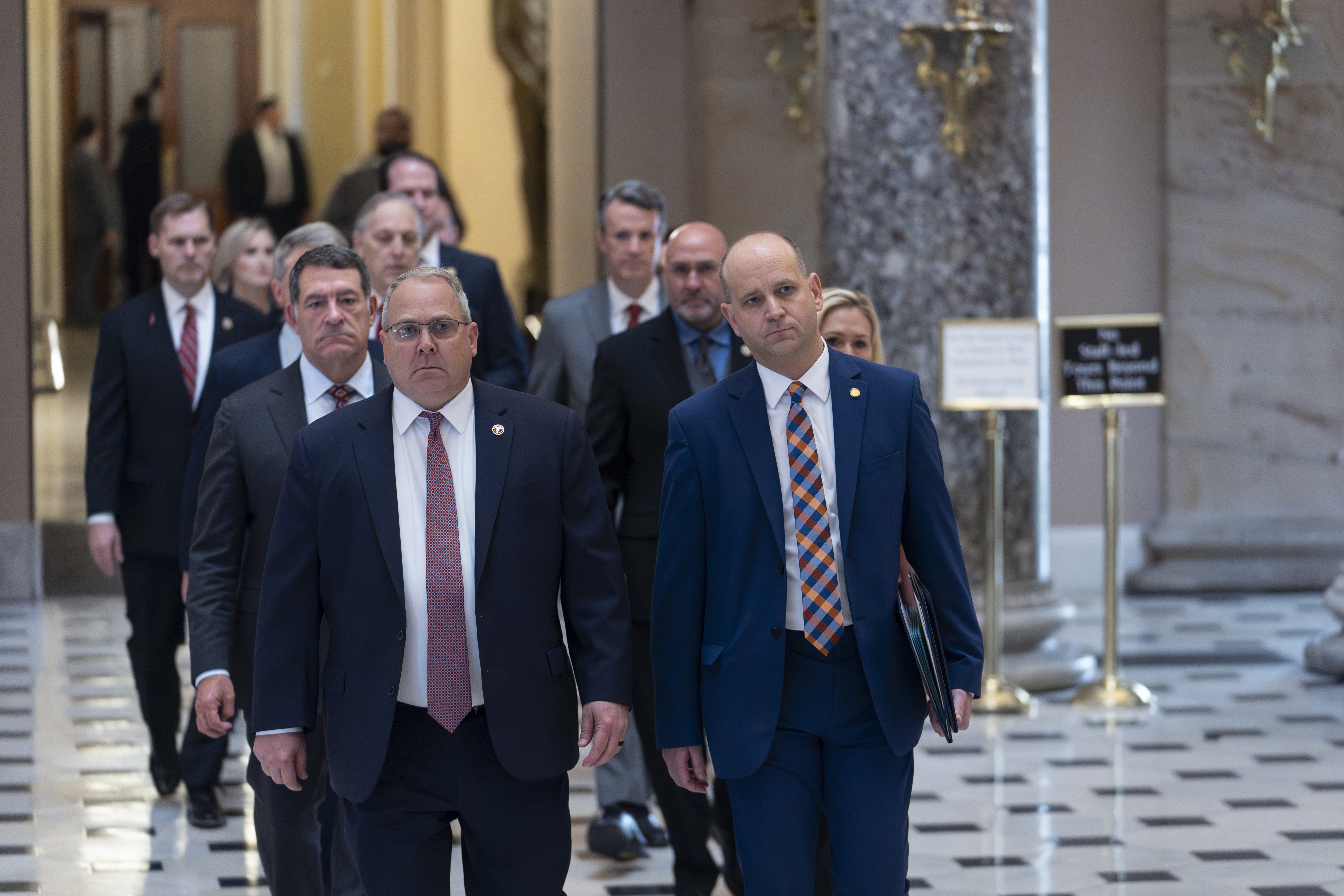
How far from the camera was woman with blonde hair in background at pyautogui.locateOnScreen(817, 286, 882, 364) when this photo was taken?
466 centimetres

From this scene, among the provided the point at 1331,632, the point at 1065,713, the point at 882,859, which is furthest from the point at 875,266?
the point at 882,859

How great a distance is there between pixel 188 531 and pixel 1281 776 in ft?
13.5

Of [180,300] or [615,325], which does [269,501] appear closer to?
[615,325]

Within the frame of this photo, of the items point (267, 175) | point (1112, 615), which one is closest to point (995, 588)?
point (1112, 615)

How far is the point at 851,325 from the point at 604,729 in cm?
157

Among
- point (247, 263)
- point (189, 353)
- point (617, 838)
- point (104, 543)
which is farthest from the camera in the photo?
point (247, 263)

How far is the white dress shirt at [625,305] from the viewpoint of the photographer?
19.2 feet

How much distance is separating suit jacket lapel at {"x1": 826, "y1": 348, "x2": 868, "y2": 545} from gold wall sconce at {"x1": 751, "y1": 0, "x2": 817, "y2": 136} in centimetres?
770

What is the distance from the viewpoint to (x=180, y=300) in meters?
6.34

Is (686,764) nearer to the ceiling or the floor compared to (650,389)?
nearer to the floor

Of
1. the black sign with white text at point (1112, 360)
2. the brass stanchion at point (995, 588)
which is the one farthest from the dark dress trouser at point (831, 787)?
→ the black sign with white text at point (1112, 360)

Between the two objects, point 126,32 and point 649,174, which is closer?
point 649,174

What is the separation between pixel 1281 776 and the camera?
683cm

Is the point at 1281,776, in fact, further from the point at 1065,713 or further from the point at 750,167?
the point at 750,167
